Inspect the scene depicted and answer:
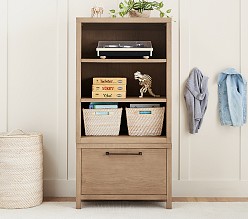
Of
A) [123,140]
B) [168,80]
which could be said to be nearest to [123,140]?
[123,140]

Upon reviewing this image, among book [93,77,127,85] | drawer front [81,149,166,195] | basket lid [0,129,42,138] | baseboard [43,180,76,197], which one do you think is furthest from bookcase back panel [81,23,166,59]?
baseboard [43,180,76,197]

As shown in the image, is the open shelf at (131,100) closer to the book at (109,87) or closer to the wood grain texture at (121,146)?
the book at (109,87)

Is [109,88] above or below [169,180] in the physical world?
above

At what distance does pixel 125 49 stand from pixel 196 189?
4.03 feet

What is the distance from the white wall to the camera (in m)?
4.04

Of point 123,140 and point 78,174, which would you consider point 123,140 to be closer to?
point 123,140

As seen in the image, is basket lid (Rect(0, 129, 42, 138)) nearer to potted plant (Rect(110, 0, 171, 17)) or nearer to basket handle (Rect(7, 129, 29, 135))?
basket handle (Rect(7, 129, 29, 135))

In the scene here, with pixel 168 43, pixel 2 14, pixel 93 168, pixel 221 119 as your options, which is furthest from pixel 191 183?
pixel 2 14

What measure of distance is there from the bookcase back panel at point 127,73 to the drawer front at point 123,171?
574mm

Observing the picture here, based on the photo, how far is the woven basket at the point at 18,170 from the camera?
3.64m

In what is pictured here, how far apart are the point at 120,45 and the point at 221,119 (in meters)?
0.99

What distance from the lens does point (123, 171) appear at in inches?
144

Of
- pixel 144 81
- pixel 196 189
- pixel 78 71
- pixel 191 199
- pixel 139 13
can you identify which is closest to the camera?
pixel 78 71

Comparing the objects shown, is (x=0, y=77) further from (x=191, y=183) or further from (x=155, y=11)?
(x=191, y=183)
